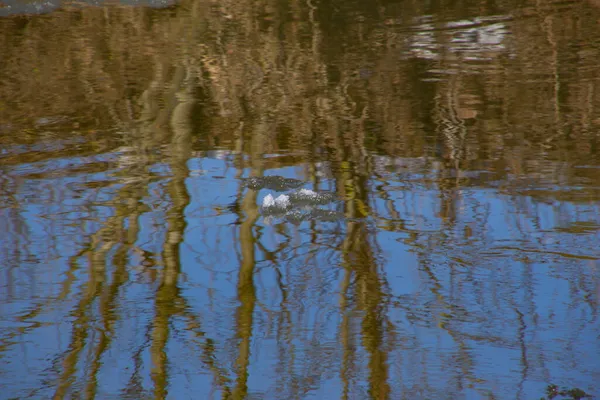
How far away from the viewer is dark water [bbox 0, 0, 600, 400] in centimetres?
279

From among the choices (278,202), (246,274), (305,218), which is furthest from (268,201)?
(246,274)

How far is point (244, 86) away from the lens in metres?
5.93

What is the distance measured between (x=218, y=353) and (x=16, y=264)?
46.2 inches

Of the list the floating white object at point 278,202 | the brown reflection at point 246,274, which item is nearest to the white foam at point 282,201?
the floating white object at point 278,202

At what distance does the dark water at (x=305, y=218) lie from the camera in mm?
2787

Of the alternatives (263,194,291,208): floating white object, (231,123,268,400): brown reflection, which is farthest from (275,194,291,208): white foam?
(231,123,268,400): brown reflection

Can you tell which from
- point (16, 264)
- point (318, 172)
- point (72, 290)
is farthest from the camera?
point (318, 172)

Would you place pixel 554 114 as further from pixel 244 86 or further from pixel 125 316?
pixel 125 316

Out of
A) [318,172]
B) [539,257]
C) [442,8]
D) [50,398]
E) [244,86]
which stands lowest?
[50,398]

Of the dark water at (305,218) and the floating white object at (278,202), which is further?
the floating white object at (278,202)

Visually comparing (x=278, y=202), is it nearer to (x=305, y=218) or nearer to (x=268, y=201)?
(x=268, y=201)

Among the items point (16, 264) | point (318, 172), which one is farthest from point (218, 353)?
point (318, 172)

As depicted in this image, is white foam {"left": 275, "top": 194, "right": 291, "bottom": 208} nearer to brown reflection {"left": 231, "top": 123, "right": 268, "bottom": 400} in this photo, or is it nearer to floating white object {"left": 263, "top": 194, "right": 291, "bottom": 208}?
floating white object {"left": 263, "top": 194, "right": 291, "bottom": 208}

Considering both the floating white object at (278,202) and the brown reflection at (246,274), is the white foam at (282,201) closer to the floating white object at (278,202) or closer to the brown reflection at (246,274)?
the floating white object at (278,202)
